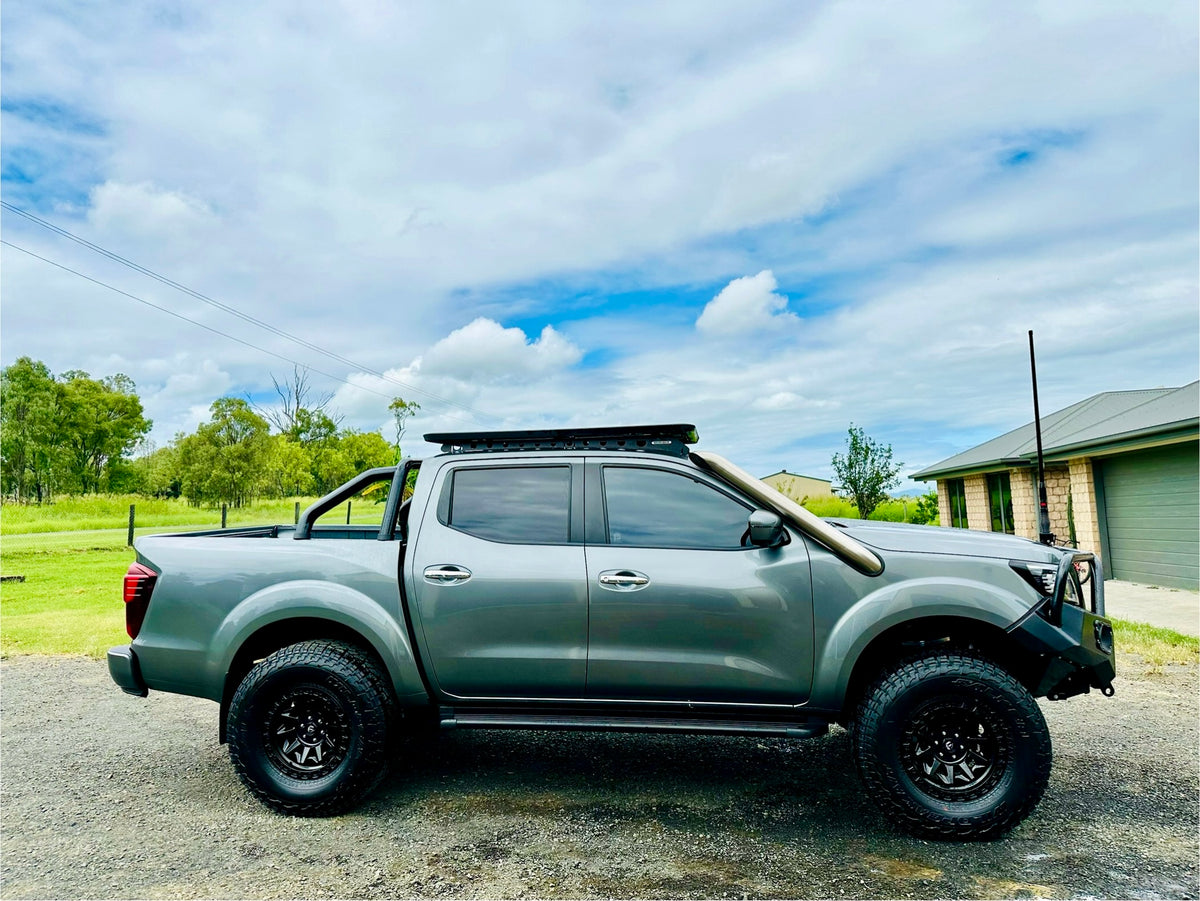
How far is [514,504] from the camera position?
4.15 m

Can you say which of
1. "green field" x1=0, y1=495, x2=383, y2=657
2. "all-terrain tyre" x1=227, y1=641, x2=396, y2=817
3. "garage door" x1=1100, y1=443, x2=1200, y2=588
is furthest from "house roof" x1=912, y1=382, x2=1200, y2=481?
"green field" x1=0, y1=495, x2=383, y2=657

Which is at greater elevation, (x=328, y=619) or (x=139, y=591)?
(x=139, y=591)

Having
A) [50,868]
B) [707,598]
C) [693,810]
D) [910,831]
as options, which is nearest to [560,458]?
[707,598]

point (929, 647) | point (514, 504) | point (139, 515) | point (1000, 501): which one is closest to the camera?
point (929, 647)

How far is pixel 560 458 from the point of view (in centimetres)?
421

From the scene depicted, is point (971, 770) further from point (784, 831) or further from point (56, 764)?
point (56, 764)

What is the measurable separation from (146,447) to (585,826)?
181 ft

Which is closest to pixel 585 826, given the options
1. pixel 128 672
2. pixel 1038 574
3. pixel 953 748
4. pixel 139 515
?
pixel 953 748

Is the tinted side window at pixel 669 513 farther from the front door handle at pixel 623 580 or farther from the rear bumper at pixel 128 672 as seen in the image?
the rear bumper at pixel 128 672

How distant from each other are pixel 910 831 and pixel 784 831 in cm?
57

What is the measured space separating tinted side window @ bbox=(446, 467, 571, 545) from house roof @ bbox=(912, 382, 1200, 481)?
11716mm

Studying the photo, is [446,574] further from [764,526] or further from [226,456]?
[226,456]

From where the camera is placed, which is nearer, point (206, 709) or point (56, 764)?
point (56, 764)

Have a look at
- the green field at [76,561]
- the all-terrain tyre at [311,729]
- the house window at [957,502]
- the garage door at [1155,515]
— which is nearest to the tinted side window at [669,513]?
the all-terrain tyre at [311,729]
